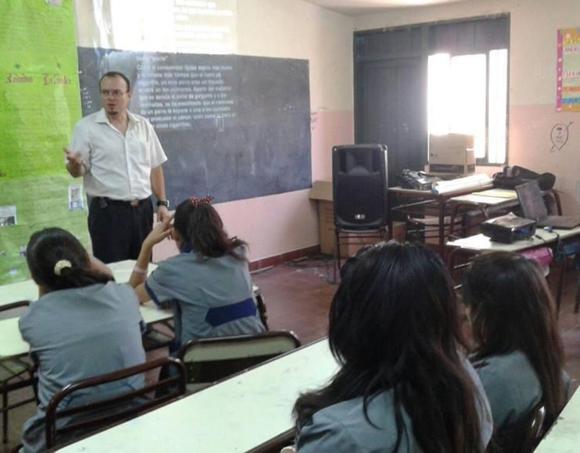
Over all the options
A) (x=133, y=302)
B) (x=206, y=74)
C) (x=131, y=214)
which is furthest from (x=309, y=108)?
(x=133, y=302)

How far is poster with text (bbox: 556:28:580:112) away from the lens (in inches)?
217

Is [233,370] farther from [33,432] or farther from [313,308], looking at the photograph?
[313,308]

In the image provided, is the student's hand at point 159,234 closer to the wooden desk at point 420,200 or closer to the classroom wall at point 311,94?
the classroom wall at point 311,94

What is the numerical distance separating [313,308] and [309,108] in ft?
7.36

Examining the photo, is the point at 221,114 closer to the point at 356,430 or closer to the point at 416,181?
the point at 416,181

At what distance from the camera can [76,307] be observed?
6.76ft

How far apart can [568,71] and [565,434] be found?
14.9 feet

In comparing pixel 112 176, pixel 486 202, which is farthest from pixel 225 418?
pixel 486 202

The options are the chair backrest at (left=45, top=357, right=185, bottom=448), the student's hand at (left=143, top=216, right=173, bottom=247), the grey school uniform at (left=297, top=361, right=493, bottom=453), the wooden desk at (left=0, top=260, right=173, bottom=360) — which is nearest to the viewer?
the grey school uniform at (left=297, top=361, right=493, bottom=453)

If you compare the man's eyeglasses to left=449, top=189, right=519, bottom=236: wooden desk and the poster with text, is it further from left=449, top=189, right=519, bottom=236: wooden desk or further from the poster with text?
the poster with text

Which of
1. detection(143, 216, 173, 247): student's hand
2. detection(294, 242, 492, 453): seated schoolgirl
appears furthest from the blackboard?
detection(294, 242, 492, 453): seated schoolgirl

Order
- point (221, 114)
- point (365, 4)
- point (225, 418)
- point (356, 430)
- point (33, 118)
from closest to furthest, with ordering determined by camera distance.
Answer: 1. point (356, 430)
2. point (225, 418)
3. point (33, 118)
4. point (221, 114)
5. point (365, 4)

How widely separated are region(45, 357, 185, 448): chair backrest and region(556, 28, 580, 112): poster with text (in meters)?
4.61

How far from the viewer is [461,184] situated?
220 inches
